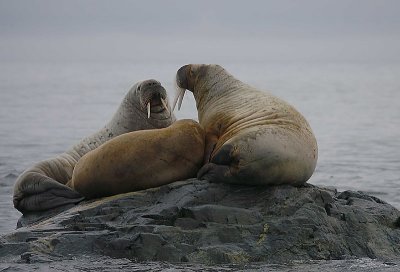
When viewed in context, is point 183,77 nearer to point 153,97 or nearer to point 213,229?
point 153,97

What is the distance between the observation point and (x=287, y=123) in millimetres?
8539

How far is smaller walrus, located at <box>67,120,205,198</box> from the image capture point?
8.40 meters

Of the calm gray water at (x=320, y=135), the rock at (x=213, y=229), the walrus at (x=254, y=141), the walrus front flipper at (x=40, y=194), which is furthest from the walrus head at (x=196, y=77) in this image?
the calm gray water at (x=320, y=135)

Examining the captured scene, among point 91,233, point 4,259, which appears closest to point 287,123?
point 91,233

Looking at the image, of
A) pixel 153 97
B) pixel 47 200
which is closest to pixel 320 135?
pixel 153 97

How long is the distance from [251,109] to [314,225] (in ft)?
5.24

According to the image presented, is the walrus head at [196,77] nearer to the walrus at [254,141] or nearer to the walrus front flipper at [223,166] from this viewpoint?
the walrus at [254,141]

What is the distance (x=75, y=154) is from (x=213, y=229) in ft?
11.1

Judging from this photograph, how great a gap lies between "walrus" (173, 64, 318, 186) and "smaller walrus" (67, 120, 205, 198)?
0.60 feet

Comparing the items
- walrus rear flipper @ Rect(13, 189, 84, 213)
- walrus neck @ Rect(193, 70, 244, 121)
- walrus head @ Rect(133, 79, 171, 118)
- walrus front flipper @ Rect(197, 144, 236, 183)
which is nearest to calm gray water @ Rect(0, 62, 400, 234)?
walrus rear flipper @ Rect(13, 189, 84, 213)

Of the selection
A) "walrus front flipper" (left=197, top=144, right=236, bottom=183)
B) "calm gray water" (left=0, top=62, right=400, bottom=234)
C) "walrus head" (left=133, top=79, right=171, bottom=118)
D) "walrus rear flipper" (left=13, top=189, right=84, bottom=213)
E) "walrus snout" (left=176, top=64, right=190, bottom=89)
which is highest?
"walrus snout" (left=176, top=64, right=190, bottom=89)

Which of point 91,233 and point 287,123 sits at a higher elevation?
point 287,123

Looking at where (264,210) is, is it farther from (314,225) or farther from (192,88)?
(192,88)

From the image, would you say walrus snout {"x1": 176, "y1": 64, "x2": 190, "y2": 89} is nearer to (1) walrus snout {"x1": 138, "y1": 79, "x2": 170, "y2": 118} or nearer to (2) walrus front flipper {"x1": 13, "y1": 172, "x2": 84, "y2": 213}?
(1) walrus snout {"x1": 138, "y1": 79, "x2": 170, "y2": 118}
